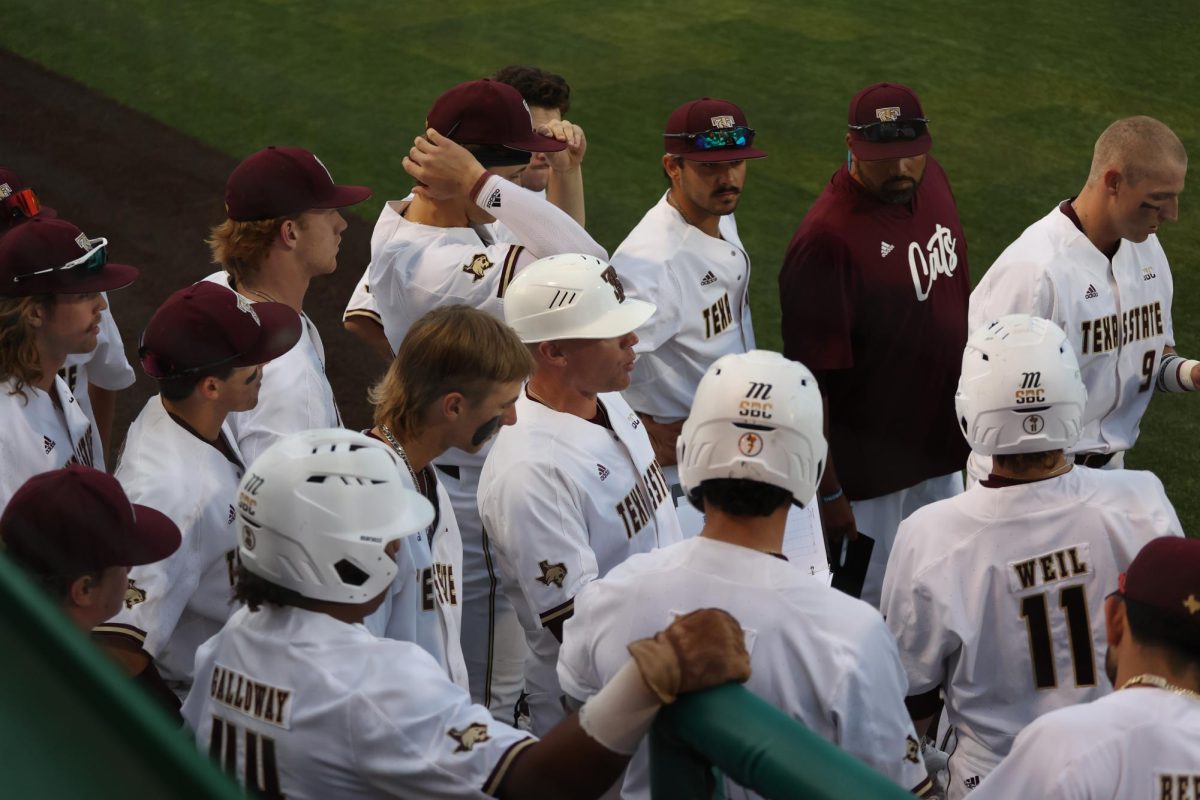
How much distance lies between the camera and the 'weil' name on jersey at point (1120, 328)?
414 cm

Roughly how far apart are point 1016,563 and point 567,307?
3.85ft

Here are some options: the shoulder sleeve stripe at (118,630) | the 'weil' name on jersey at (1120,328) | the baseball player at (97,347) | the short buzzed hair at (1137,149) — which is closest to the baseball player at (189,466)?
the shoulder sleeve stripe at (118,630)

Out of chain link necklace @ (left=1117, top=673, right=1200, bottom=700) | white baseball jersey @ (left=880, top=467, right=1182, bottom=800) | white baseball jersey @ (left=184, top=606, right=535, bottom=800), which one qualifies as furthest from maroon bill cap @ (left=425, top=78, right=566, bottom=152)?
chain link necklace @ (left=1117, top=673, right=1200, bottom=700)

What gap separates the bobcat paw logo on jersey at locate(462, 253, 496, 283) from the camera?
12.2ft

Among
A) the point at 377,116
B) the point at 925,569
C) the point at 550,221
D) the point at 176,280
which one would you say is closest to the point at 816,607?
the point at 925,569

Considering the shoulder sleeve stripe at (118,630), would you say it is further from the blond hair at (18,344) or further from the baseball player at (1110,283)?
the baseball player at (1110,283)

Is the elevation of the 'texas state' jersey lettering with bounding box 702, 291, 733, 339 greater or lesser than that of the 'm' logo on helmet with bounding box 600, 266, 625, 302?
lesser

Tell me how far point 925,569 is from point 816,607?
0.74 meters

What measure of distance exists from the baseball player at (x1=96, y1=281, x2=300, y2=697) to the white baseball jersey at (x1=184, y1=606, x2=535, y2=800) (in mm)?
578

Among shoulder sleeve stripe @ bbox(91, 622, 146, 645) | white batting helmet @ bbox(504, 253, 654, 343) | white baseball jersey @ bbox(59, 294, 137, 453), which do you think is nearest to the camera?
shoulder sleeve stripe @ bbox(91, 622, 146, 645)

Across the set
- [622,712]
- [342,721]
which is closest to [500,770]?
[342,721]

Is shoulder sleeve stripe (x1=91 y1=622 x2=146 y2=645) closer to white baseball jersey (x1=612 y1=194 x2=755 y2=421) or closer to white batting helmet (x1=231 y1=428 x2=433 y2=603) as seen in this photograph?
white batting helmet (x1=231 y1=428 x2=433 y2=603)

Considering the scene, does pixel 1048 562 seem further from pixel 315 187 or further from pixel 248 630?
pixel 315 187

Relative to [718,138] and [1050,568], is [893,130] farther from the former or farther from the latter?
[1050,568]
